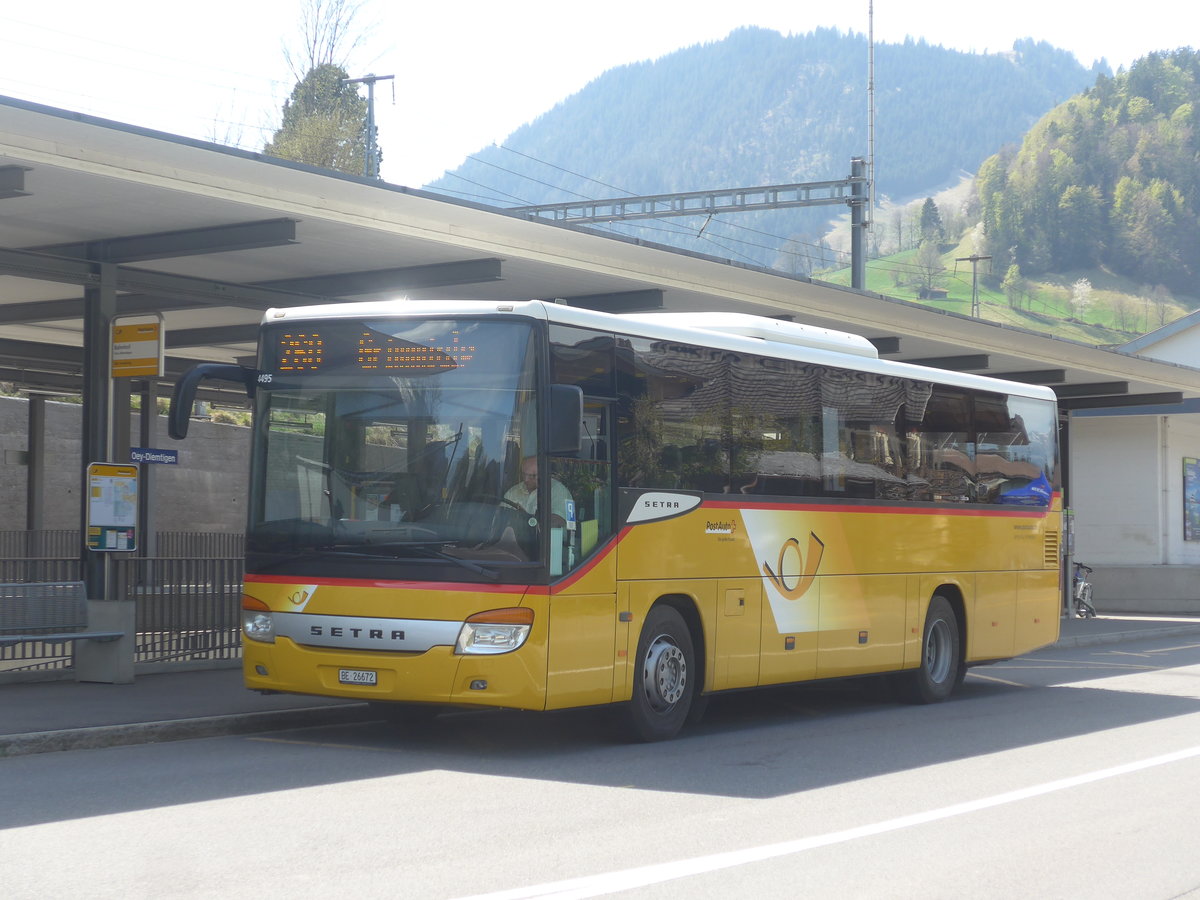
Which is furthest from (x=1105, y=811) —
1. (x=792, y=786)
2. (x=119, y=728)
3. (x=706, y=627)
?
(x=119, y=728)

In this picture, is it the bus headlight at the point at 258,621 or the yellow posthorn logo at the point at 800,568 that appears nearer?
the bus headlight at the point at 258,621

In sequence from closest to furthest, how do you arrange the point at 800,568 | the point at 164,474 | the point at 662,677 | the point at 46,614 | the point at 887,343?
the point at 662,677 → the point at 800,568 → the point at 46,614 → the point at 887,343 → the point at 164,474

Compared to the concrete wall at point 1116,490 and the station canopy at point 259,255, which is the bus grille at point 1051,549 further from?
the concrete wall at point 1116,490

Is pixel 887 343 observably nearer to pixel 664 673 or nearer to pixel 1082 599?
pixel 1082 599

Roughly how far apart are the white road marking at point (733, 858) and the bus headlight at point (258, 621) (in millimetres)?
4831

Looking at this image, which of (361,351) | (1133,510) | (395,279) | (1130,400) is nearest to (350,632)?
(361,351)

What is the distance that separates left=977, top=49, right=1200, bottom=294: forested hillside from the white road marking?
7057 inches

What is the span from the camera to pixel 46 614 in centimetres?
1384

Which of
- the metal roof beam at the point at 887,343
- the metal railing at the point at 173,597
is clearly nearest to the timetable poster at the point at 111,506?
the metal railing at the point at 173,597

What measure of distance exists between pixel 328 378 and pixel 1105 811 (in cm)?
611

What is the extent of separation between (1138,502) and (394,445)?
2820cm

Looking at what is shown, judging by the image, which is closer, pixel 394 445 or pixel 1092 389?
pixel 394 445

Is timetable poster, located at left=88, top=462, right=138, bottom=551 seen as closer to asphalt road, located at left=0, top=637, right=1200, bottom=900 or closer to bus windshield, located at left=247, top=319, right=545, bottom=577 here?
asphalt road, located at left=0, top=637, right=1200, bottom=900

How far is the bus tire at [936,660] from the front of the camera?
15336mm
